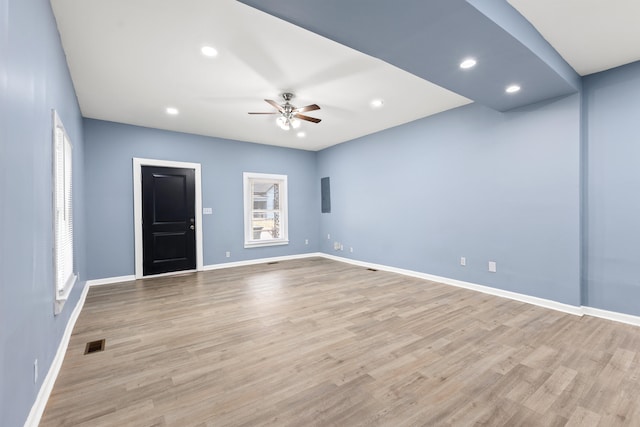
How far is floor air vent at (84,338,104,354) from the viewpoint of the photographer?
8.11 ft

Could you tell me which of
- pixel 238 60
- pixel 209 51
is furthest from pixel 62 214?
pixel 238 60

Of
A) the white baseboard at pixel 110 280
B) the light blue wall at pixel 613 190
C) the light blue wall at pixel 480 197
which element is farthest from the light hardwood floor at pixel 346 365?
the white baseboard at pixel 110 280

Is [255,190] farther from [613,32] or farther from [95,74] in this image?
[613,32]

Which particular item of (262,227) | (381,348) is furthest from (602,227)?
(262,227)

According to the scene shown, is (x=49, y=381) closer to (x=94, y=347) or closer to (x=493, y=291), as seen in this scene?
(x=94, y=347)

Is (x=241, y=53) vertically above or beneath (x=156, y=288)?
above

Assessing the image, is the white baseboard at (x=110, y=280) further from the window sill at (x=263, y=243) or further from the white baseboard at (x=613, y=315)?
the white baseboard at (x=613, y=315)

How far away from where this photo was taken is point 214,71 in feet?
10.3

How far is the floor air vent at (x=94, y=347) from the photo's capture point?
2471 mm

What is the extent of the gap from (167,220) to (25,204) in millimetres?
4027

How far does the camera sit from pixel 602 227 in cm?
319

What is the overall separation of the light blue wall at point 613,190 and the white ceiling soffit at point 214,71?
1.54 m

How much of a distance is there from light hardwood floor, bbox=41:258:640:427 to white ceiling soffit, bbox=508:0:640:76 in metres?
2.80

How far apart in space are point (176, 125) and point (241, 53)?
295 centimetres
